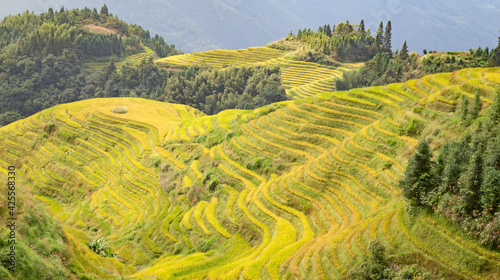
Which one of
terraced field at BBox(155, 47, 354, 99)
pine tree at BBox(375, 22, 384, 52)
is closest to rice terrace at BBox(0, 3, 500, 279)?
terraced field at BBox(155, 47, 354, 99)

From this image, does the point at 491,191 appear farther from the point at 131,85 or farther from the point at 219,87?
the point at 131,85

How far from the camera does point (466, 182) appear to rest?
553 inches

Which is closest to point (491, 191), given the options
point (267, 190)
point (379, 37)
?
point (267, 190)

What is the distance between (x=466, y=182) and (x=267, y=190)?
12.4 m

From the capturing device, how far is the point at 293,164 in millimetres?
26969

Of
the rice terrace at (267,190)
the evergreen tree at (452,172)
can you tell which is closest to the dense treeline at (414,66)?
the rice terrace at (267,190)

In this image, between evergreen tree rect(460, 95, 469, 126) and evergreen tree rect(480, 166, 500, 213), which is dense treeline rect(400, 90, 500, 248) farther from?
evergreen tree rect(460, 95, 469, 126)

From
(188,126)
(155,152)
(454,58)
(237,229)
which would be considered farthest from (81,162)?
(454,58)

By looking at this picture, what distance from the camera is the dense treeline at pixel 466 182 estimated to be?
42.7 feet

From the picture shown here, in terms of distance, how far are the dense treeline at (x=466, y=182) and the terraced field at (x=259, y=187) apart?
0.71m

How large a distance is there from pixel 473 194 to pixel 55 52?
358 feet

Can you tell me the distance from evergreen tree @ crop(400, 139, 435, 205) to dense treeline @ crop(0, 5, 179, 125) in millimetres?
78015

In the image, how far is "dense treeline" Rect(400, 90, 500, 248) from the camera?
1301cm

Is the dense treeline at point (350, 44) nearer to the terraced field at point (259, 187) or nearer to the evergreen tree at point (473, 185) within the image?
the terraced field at point (259, 187)
